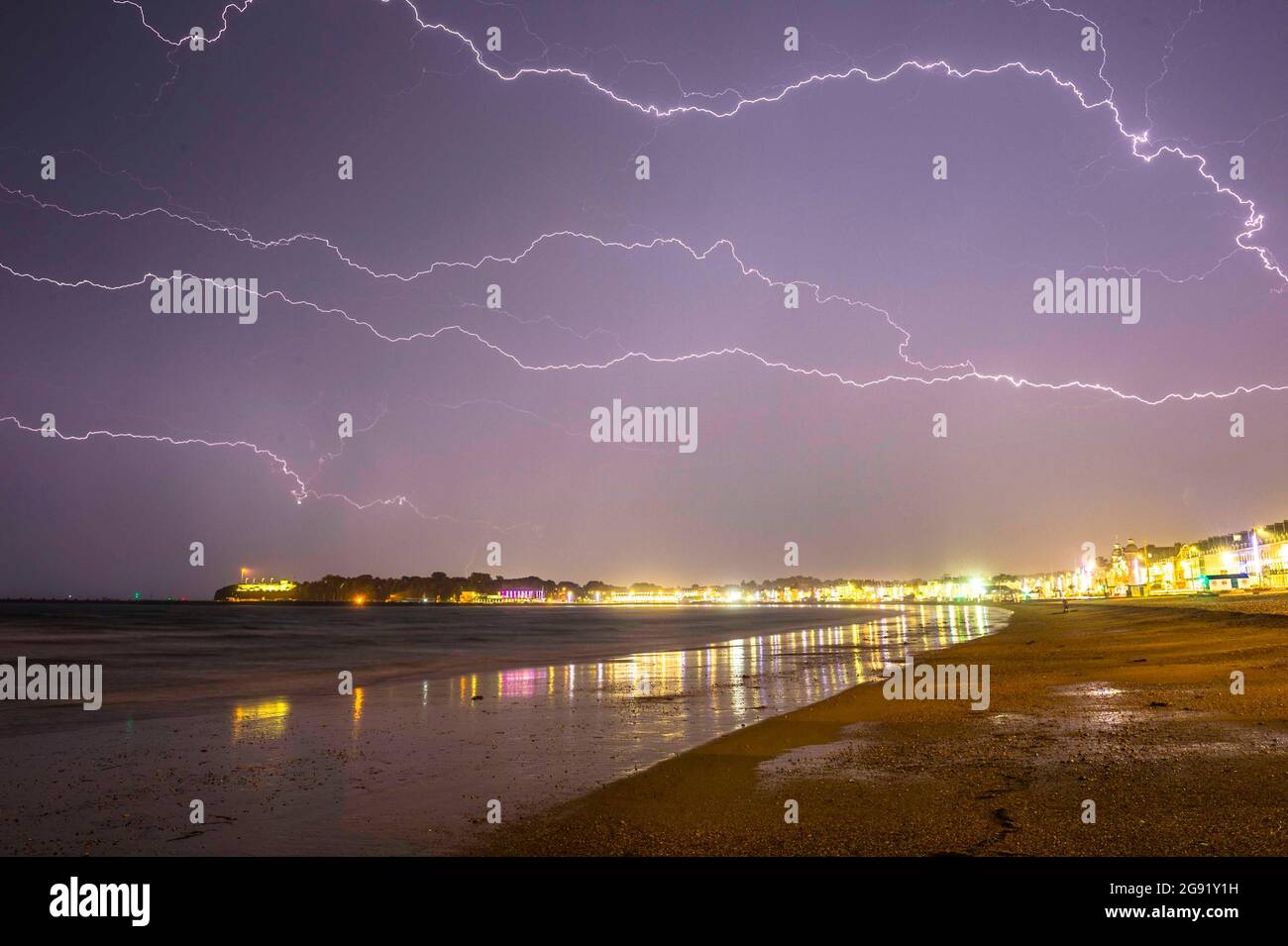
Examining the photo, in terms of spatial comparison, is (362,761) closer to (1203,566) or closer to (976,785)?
(976,785)

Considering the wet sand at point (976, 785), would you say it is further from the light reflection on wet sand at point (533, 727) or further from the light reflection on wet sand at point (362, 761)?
the light reflection on wet sand at point (362, 761)

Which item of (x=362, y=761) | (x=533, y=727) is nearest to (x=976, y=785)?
(x=362, y=761)

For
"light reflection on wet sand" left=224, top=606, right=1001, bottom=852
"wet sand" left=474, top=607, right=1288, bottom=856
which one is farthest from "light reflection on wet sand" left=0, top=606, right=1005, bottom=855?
"wet sand" left=474, top=607, right=1288, bottom=856

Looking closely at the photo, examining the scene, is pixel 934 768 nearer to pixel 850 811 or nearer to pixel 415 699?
pixel 850 811

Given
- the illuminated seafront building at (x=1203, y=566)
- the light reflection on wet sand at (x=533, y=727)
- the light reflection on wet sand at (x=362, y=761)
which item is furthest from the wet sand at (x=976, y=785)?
the illuminated seafront building at (x=1203, y=566)

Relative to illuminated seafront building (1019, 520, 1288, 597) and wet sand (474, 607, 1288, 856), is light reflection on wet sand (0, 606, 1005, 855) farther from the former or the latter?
illuminated seafront building (1019, 520, 1288, 597)
